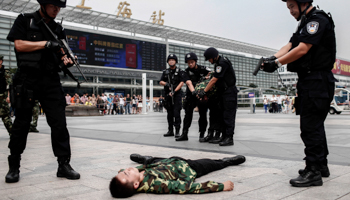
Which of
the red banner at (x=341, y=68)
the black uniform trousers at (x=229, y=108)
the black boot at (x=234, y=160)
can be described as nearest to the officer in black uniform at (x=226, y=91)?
the black uniform trousers at (x=229, y=108)

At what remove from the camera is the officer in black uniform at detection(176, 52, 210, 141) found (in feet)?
19.6

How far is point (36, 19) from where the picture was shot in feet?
10.1

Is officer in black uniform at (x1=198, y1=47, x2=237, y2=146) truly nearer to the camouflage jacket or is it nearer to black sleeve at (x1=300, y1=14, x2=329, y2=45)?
black sleeve at (x1=300, y1=14, x2=329, y2=45)

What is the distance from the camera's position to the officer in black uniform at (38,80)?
3016mm

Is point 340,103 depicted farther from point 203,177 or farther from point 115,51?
point 115,51

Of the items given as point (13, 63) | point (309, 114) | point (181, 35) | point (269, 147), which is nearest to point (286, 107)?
point (269, 147)

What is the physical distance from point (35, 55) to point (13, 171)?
3.88ft

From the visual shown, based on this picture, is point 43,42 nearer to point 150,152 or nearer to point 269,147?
point 150,152

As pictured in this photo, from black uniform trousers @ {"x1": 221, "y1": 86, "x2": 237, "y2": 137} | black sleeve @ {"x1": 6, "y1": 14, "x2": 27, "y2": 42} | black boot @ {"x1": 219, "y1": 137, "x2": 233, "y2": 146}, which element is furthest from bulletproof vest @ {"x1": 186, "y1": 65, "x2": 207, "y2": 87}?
black sleeve @ {"x1": 6, "y1": 14, "x2": 27, "y2": 42}

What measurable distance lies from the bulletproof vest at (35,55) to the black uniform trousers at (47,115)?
0.13 meters

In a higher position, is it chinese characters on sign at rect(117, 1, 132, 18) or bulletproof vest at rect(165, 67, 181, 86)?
chinese characters on sign at rect(117, 1, 132, 18)

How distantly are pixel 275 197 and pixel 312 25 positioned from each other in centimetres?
154

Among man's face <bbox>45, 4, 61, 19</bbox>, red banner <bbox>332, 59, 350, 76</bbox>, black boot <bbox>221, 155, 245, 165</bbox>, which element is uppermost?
red banner <bbox>332, 59, 350, 76</bbox>

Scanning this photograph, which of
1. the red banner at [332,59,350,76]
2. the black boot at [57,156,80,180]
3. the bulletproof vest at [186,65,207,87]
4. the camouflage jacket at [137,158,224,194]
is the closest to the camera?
the camouflage jacket at [137,158,224,194]
